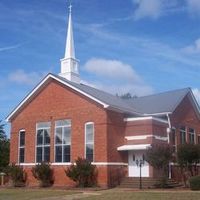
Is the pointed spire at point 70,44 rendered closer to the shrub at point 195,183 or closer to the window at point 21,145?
the window at point 21,145

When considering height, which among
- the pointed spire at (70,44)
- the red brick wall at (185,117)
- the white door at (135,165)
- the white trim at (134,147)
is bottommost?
the white door at (135,165)

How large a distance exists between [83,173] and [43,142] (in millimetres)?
6366

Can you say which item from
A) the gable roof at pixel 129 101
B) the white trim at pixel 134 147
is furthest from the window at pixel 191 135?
the white trim at pixel 134 147

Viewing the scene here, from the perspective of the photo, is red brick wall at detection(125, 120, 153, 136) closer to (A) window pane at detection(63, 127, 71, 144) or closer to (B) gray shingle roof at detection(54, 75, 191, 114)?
(B) gray shingle roof at detection(54, 75, 191, 114)

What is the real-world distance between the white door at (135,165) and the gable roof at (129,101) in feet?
11.8

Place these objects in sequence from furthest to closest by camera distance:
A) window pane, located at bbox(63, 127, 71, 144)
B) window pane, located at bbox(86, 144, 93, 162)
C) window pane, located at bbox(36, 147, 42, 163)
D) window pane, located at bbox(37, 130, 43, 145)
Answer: window pane, located at bbox(37, 130, 43, 145), window pane, located at bbox(36, 147, 42, 163), window pane, located at bbox(63, 127, 71, 144), window pane, located at bbox(86, 144, 93, 162)

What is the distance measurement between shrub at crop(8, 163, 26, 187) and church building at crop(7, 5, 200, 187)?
500 millimetres

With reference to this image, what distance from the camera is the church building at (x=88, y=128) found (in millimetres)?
34250

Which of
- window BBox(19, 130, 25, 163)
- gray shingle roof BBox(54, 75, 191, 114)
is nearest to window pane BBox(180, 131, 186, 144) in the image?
gray shingle roof BBox(54, 75, 191, 114)

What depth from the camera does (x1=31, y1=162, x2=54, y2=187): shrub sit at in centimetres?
3603

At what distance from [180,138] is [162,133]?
14.4 ft

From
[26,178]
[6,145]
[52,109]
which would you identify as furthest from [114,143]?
[6,145]

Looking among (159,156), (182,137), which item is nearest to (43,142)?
(159,156)

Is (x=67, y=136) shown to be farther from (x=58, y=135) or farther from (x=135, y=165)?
(x=135, y=165)
